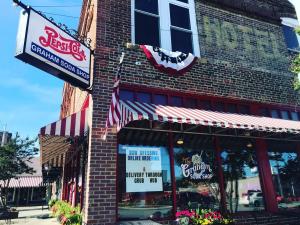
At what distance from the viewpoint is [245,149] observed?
353 inches

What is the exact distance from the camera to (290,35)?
1211cm

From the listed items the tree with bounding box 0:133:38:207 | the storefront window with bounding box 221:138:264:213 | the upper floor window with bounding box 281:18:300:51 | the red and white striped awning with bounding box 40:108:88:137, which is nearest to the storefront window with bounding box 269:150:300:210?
the storefront window with bounding box 221:138:264:213

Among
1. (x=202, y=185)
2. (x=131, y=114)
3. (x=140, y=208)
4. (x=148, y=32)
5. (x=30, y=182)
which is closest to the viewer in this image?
(x=131, y=114)

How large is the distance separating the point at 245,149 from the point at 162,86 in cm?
338

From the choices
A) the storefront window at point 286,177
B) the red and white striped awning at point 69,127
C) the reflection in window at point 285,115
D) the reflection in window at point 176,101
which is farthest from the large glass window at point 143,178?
the reflection in window at point 285,115

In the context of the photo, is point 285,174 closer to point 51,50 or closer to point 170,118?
point 170,118

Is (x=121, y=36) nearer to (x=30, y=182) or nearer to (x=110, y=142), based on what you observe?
(x=110, y=142)

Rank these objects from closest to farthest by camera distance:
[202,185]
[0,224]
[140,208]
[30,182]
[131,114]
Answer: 1. [131,114]
2. [140,208]
3. [202,185]
4. [0,224]
5. [30,182]

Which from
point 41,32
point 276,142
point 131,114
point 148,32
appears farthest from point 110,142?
point 276,142

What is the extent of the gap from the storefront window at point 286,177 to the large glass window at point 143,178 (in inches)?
154

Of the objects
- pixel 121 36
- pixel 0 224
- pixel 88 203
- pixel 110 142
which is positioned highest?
pixel 121 36

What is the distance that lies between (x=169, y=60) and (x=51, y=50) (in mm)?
3625

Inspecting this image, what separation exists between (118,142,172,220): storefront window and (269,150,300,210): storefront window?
391 cm

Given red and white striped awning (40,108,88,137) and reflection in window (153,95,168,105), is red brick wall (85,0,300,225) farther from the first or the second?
red and white striped awning (40,108,88,137)
